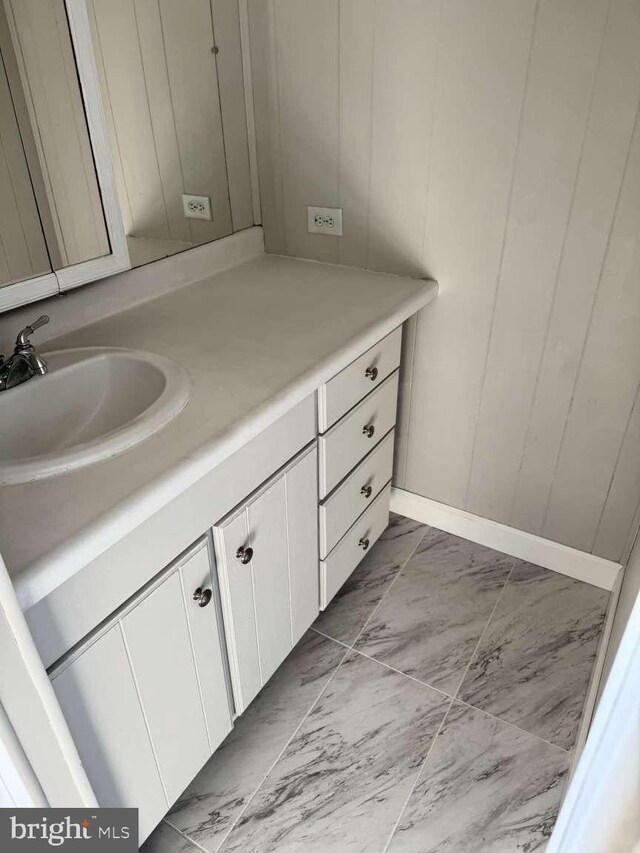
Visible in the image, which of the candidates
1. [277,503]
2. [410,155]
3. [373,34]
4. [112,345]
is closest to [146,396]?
[112,345]

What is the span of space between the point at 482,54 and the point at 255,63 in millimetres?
624

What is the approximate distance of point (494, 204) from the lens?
59.9 inches

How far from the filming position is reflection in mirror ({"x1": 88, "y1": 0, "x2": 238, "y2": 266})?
132 cm

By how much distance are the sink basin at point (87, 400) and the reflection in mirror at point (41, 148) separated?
0.22m

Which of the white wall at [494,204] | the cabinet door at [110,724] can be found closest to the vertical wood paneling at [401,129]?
the white wall at [494,204]

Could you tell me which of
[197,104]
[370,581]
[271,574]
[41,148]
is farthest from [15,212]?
[370,581]

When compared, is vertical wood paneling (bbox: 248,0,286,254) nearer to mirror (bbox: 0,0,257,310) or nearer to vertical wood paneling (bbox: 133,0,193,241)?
mirror (bbox: 0,0,257,310)

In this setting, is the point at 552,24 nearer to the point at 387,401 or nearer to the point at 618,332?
the point at 618,332

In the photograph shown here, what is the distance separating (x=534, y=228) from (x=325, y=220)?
586 millimetres

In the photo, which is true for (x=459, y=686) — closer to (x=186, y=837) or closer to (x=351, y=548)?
(x=351, y=548)

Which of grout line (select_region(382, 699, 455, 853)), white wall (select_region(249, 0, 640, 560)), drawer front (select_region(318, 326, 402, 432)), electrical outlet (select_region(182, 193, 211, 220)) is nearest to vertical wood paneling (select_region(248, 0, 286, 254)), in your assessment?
white wall (select_region(249, 0, 640, 560))

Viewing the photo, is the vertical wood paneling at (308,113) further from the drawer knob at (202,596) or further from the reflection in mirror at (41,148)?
the drawer knob at (202,596)

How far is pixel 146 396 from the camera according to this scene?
3.85ft

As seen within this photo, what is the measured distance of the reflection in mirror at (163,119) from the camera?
1323 millimetres
